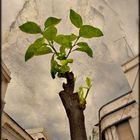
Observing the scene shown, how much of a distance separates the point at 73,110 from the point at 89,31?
129 centimetres

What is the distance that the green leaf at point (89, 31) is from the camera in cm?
303

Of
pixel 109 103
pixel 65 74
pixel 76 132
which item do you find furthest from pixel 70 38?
pixel 109 103

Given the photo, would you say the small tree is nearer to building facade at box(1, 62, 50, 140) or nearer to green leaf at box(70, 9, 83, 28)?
green leaf at box(70, 9, 83, 28)

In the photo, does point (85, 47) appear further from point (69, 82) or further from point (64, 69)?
point (69, 82)

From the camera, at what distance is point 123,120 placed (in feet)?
51.9

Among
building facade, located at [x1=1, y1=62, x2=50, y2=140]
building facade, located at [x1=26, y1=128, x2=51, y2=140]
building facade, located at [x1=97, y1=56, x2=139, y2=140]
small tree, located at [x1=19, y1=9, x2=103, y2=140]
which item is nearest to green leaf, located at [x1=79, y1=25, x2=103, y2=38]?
small tree, located at [x1=19, y1=9, x2=103, y2=140]

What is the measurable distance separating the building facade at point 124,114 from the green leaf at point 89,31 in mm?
11926

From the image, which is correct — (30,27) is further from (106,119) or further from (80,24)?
(106,119)

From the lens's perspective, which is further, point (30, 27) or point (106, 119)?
point (106, 119)

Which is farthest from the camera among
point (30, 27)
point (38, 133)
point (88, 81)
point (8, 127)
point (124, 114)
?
point (38, 133)

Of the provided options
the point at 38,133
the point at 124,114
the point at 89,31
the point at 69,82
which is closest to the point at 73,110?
the point at 69,82

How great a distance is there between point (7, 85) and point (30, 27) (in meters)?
12.5

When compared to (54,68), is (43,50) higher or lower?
higher

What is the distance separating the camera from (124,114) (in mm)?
15898
